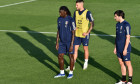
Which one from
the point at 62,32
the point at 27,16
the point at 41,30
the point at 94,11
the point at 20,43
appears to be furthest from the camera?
the point at 94,11

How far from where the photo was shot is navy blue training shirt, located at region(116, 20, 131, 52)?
31.0 feet

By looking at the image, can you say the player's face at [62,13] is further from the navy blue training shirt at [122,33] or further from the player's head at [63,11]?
the navy blue training shirt at [122,33]

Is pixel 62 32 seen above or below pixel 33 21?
above

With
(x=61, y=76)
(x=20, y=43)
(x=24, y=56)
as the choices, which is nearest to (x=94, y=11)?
(x=20, y=43)

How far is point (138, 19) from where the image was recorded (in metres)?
21.0

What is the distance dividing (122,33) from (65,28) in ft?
5.72

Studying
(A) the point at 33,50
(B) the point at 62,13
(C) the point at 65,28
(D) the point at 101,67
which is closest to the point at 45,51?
(A) the point at 33,50

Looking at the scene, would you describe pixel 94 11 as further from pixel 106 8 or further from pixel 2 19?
pixel 2 19

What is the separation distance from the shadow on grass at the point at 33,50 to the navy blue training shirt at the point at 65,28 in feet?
4.70

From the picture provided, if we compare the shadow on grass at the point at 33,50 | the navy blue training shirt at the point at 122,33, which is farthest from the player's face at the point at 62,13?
the shadow on grass at the point at 33,50

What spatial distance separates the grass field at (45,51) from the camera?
35.5 ft

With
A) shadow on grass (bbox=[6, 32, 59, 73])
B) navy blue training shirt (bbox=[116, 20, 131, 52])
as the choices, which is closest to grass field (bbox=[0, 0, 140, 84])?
shadow on grass (bbox=[6, 32, 59, 73])

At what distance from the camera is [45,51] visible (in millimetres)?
14117

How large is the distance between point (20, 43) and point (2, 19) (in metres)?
6.82
